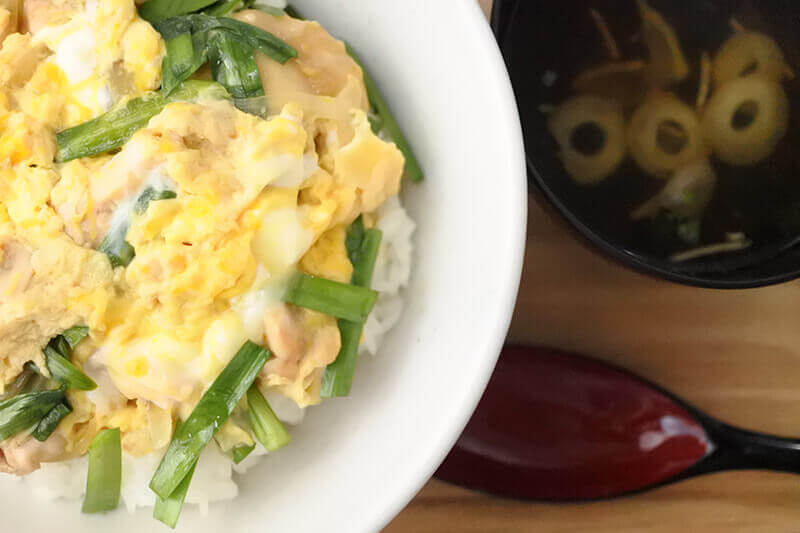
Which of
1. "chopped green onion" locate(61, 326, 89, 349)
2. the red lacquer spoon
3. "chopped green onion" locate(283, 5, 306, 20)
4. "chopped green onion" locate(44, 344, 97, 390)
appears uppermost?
"chopped green onion" locate(283, 5, 306, 20)

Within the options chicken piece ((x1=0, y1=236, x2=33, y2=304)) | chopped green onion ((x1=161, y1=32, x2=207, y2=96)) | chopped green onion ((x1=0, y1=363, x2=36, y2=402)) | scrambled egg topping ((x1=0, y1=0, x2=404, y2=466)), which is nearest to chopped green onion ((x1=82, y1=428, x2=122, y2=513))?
scrambled egg topping ((x1=0, y1=0, x2=404, y2=466))

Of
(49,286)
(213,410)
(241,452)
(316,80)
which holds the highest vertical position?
(316,80)

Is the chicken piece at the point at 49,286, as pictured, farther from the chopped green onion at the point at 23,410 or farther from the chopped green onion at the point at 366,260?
the chopped green onion at the point at 366,260

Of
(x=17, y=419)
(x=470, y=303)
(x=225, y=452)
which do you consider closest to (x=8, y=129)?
(x=17, y=419)

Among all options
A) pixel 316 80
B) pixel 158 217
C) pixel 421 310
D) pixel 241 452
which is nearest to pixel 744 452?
pixel 421 310

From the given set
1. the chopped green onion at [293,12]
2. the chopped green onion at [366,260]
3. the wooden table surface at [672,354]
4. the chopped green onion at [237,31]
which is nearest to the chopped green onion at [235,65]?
the chopped green onion at [237,31]

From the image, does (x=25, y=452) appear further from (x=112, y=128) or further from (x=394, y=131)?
(x=394, y=131)

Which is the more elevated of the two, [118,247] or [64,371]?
[118,247]

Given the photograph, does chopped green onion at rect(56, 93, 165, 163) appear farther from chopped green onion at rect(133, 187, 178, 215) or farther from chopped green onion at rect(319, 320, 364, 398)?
chopped green onion at rect(319, 320, 364, 398)
